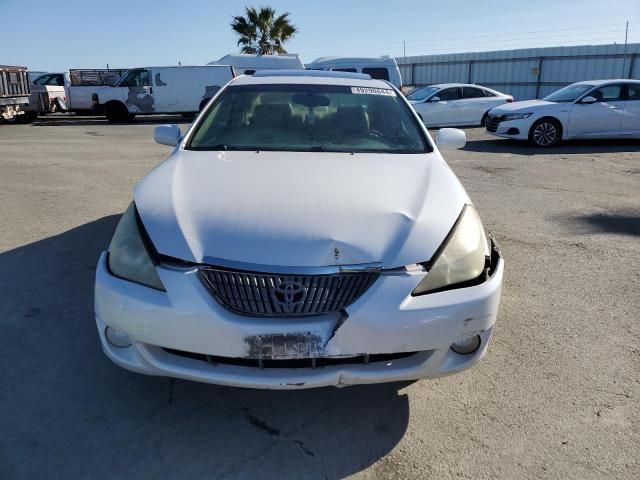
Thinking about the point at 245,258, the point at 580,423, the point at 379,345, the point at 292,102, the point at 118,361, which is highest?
the point at 292,102

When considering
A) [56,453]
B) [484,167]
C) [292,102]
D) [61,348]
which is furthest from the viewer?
[484,167]

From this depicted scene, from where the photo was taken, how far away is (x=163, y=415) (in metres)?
2.51

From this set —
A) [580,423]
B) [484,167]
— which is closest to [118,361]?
[580,423]

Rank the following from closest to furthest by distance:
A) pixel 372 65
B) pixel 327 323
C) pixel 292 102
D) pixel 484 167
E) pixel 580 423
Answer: pixel 327 323
pixel 580 423
pixel 292 102
pixel 484 167
pixel 372 65

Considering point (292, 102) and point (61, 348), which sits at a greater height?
point (292, 102)

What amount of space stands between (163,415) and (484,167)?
8.06 m

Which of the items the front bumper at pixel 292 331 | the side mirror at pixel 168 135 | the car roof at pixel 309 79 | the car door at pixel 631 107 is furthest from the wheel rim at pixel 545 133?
the front bumper at pixel 292 331

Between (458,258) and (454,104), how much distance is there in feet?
46.2

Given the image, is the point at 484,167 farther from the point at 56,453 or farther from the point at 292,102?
the point at 56,453

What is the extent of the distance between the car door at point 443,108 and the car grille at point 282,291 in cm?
1372

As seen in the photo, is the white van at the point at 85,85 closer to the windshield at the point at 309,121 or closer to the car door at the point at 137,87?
the car door at the point at 137,87

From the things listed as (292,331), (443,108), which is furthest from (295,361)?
(443,108)

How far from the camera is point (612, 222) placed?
19.1ft

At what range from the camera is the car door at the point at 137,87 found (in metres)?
18.2
